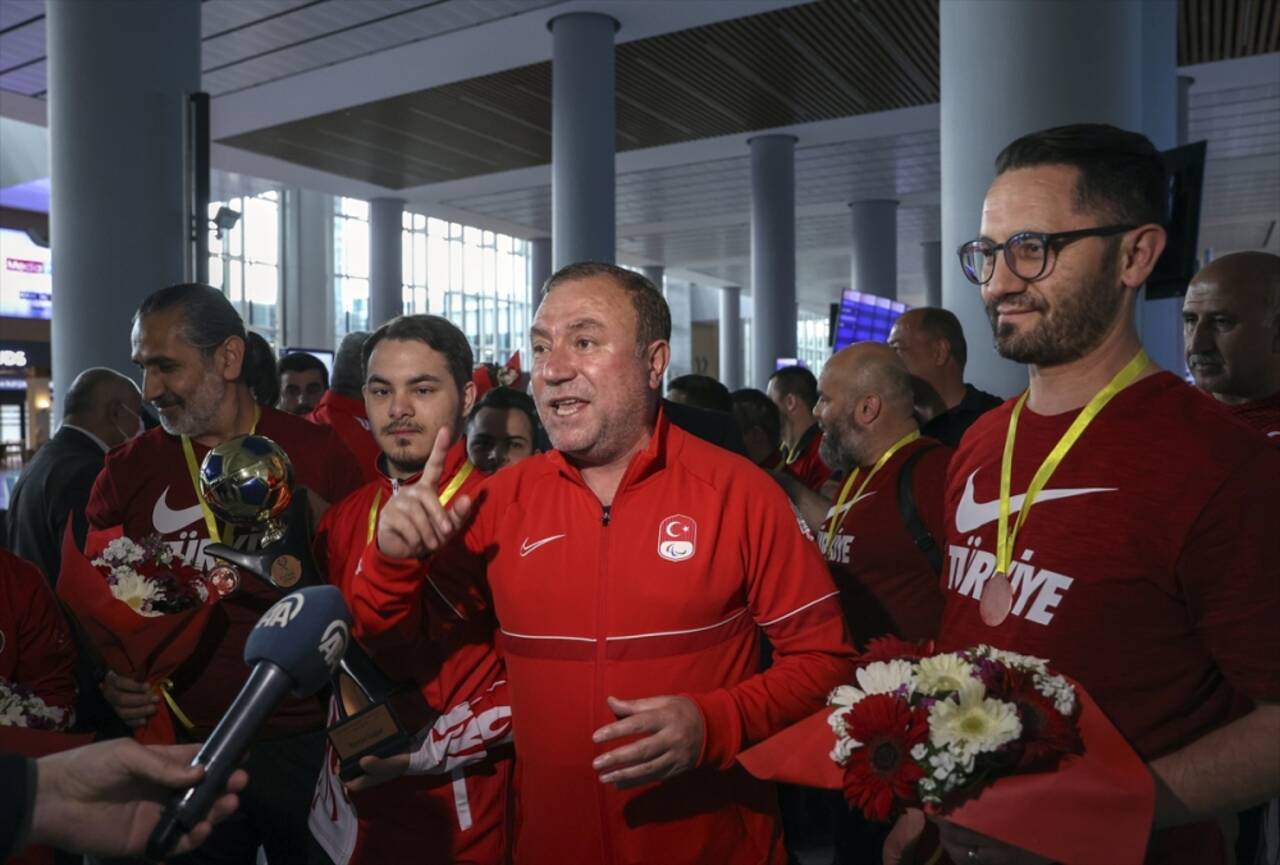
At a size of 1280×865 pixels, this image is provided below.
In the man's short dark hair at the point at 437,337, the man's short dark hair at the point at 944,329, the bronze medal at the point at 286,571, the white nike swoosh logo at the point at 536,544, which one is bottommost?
the bronze medal at the point at 286,571

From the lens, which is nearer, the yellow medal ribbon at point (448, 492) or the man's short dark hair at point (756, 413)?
the yellow medal ribbon at point (448, 492)

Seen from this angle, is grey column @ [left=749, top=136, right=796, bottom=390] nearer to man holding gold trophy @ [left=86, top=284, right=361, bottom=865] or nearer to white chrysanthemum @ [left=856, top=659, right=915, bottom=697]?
man holding gold trophy @ [left=86, top=284, right=361, bottom=865]

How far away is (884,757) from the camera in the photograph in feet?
5.03

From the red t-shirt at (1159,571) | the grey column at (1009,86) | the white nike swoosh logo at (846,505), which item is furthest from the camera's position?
the grey column at (1009,86)

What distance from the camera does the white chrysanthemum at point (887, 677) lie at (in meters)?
1.60

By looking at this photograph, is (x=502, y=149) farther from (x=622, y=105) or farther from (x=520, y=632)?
(x=520, y=632)

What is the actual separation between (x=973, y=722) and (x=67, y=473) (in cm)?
367

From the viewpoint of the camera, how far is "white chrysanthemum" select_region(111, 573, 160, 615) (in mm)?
2602

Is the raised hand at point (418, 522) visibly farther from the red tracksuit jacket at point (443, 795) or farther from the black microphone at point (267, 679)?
the red tracksuit jacket at point (443, 795)

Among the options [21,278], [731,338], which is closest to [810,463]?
[21,278]

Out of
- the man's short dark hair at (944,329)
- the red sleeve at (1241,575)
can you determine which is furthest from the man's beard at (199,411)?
the man's short dark hair at (944,329)

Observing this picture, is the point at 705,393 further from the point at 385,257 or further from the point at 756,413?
the point at 385,257

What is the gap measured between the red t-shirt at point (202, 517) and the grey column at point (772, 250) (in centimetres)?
1367

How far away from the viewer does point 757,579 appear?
2.12m
